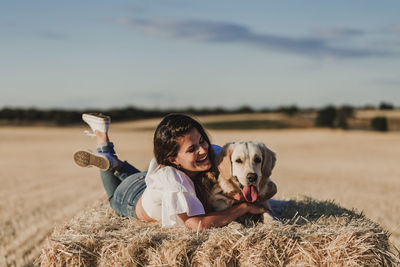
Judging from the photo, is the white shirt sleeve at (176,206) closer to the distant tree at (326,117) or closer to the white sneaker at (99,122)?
the white sneaker at (99,122)

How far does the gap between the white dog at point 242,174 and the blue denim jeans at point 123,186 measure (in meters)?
1.06

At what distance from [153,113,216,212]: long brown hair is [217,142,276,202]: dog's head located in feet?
0.63

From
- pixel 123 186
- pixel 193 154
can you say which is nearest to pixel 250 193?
pixel 193 154

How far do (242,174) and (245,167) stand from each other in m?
0.07

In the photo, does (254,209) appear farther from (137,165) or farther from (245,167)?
(137,165)

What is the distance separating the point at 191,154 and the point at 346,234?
1.59 meters

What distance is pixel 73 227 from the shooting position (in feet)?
13.1

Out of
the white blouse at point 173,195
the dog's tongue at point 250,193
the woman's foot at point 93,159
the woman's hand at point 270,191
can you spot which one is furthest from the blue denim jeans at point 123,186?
the woman's hand at point 270,191

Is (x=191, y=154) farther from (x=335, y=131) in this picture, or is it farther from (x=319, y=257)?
(x=335, y=131)

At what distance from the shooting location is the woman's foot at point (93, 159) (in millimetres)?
5582

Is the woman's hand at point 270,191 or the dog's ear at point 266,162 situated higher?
the dog's ear at point 266,162

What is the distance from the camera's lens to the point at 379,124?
42.2m

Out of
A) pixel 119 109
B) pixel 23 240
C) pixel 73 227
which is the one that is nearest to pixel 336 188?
pixel 23 240

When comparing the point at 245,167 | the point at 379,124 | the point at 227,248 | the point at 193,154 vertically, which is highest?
the point at 193,154
